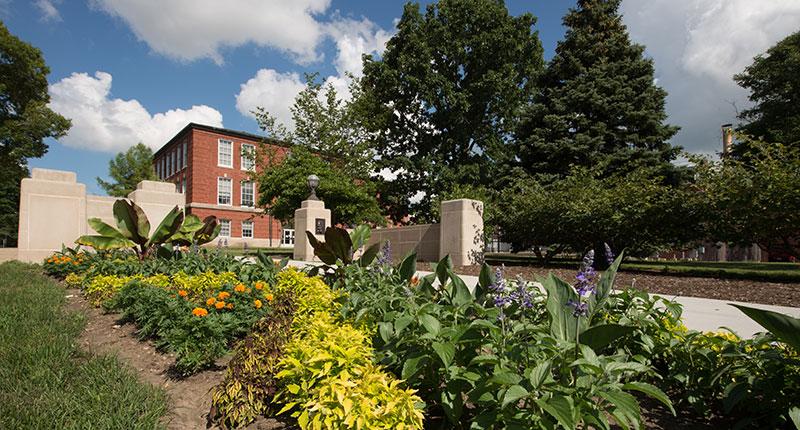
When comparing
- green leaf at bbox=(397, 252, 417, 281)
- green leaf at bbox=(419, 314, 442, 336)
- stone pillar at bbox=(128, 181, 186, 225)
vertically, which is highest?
stone pillar at bbox=(128, 181, 186, 225)

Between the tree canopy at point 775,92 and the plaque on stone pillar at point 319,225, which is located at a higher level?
the tree canopy at point 775,92

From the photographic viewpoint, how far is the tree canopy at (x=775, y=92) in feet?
72.7

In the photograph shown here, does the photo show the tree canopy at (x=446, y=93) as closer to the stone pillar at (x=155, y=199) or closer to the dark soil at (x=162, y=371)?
the stone pillar at (x=155, y=199)

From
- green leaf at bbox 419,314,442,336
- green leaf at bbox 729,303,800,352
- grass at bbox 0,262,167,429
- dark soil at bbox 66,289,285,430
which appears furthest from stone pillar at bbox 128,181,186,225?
green leaf at bbox 729,303,800,352

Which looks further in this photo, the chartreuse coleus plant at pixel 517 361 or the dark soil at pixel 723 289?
the dark soil at pixel 723 289

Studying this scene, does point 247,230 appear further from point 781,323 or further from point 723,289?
point 781,323

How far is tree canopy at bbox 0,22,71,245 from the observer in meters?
25.5

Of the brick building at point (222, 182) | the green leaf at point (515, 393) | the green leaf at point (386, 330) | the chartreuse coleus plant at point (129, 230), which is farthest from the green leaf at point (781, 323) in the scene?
the brick building at point (222, 182)

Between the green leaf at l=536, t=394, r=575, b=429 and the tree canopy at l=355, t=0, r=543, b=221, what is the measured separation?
21.1 metres

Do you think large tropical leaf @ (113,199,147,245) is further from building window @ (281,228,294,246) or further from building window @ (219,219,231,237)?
building window @ (281,228,294,246)

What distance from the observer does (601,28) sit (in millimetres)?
20531

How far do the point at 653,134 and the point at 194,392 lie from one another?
2176 centimetres

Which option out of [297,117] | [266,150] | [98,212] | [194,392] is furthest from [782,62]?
[98,212]

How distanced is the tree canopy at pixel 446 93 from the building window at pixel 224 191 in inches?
867
